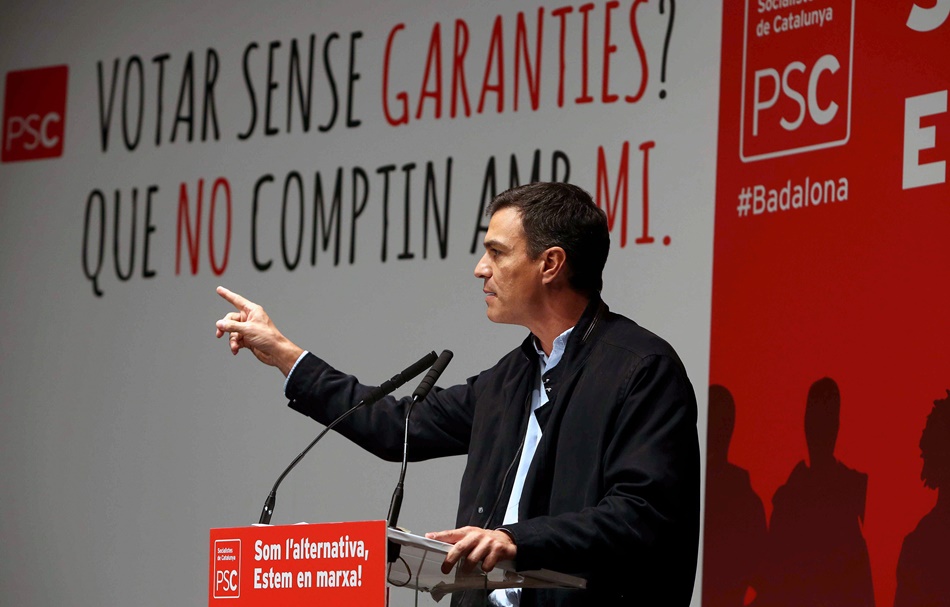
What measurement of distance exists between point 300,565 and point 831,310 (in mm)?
1983

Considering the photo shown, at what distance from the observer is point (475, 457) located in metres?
3.00

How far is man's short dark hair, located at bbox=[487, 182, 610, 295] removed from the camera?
3006mm

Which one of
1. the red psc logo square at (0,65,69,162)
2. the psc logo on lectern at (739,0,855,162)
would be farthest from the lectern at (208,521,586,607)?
the red psc logo square at (0,65,69,162)

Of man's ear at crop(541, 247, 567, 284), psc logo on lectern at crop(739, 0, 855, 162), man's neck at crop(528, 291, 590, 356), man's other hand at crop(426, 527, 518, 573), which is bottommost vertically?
man's other hand at crop(426, 527, 518, 573)

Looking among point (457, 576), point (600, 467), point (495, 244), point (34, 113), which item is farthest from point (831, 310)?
point (34, 113)

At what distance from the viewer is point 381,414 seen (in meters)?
3.25

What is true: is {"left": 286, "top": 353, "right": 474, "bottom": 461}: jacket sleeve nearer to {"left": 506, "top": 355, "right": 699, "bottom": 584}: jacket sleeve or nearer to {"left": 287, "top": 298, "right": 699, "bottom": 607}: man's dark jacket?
{"left": 287, "top": 298, "right": 699, "bottom": 607}: man's dark jacket

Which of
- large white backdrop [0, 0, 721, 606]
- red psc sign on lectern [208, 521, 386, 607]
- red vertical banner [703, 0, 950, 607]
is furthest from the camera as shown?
large white backdrop [0, 0, 721, 606]

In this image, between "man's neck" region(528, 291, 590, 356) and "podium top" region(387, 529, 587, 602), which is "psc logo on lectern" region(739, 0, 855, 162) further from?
"podium top" region(387, 529, 587, 602)

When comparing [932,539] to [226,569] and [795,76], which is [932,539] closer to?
[795,76]

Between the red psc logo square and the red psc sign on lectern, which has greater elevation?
the red psc logo square

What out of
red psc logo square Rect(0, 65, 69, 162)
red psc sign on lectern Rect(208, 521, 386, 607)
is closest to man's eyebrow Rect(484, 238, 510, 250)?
red psc sign on lectern Rect(208, 521, 386, 607)

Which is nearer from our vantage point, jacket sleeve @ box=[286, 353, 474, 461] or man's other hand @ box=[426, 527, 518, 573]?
man's other hand @ box=[426, 527, 518, 573]

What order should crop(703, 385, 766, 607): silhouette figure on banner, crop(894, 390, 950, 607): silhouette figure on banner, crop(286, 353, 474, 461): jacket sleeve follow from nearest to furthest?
crop(286, 353, 474, 461): jacket sleeve
crop(894, 390, 950, 607): silhouette figure on banner
crop(703, 385, 766, 607): silhouette figure on banner
